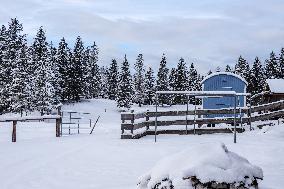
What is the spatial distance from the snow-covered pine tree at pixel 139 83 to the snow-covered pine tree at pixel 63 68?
58.7 feet

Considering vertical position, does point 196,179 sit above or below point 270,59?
below

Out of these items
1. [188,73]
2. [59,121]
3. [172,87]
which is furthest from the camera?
[188,73]

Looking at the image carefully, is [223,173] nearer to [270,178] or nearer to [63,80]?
[270,178]

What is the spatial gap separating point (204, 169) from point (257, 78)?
7316 cm

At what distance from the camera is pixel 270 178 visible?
7.96 m

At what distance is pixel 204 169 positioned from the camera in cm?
542

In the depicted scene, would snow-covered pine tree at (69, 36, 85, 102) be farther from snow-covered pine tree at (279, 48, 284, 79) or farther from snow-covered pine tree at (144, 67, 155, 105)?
snow-covered pine tree at (279, 48, 284, 79)

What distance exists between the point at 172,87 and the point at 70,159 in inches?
2989

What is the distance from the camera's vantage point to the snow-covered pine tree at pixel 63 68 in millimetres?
71750

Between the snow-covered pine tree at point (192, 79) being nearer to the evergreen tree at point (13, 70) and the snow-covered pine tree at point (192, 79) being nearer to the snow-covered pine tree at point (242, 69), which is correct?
the snow-covered pine tree at point (242, 69)

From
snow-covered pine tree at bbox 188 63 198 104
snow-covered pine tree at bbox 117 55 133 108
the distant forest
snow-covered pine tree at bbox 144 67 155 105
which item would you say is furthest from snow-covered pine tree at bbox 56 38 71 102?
snow-covered pine tree at bbox 188 63 198 104

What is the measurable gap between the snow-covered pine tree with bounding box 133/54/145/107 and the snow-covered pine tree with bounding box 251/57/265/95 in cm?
2448

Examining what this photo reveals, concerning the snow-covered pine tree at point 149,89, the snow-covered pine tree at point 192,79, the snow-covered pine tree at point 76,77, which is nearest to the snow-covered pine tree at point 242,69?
the snow-covered pine tree at point 192,79

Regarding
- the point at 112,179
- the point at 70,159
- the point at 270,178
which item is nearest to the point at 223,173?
the point at 270,178
